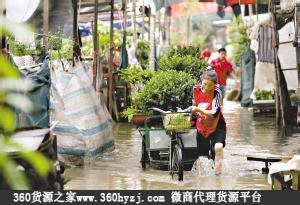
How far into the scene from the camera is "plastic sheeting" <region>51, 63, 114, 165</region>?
31.9 ft

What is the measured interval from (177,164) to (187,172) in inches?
37.2

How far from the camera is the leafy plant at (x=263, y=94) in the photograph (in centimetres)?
1914

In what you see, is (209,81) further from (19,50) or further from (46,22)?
(19,50)

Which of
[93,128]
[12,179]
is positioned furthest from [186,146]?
[12,179]

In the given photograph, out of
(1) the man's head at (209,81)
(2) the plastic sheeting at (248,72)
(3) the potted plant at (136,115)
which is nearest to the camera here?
(1) the man's head at (209,81)

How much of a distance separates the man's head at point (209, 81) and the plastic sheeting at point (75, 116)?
2.20 m

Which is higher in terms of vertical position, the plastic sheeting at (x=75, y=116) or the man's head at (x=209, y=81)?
the man's head at (x=209, y=81)

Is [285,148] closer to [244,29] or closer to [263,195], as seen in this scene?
[263,195]

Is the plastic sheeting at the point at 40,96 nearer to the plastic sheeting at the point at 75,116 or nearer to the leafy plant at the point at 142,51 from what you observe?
the plastic sheeting at the point at 75,116

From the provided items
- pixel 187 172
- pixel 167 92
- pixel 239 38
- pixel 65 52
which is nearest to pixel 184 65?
pixel 167 92

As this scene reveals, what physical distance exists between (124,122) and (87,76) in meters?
6.91

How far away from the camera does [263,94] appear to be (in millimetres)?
19188

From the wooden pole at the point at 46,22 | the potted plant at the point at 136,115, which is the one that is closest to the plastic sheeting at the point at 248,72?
the potted plant at the point at 136,115

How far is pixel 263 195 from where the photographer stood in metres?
5.65
